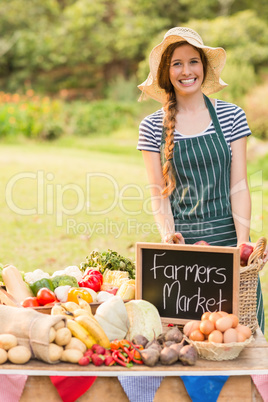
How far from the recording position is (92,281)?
2.60 metres

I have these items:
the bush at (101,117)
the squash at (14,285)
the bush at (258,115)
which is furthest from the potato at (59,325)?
the bush at (101,117)

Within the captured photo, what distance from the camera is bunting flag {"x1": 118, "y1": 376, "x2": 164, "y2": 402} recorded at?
1909 millimetres

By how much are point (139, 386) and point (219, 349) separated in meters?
0.31

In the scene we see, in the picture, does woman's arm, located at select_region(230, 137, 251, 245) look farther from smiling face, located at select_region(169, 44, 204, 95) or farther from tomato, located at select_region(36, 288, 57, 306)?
tomato, located at select_region(36, 288, 57, 306)

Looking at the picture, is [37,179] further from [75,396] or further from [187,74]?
[75,396]

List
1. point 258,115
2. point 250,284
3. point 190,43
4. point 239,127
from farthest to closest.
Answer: point 258,115 < point 239,127 < point 190,43 < point 250,284

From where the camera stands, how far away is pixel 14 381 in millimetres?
1919

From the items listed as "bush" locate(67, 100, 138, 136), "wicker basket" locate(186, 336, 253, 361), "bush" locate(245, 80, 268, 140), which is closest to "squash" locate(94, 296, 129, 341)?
"wicker basket" locate(186, 336, 253, 361)

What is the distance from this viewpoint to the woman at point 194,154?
271 cm

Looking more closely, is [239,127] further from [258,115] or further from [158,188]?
[258,115]

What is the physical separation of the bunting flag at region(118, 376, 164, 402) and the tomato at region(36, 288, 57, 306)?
0.60m

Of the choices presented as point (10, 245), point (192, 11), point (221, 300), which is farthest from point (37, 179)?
point (192, 11)

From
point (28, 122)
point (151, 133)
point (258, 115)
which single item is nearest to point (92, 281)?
point (151, 133)

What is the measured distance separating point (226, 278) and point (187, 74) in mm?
1023
